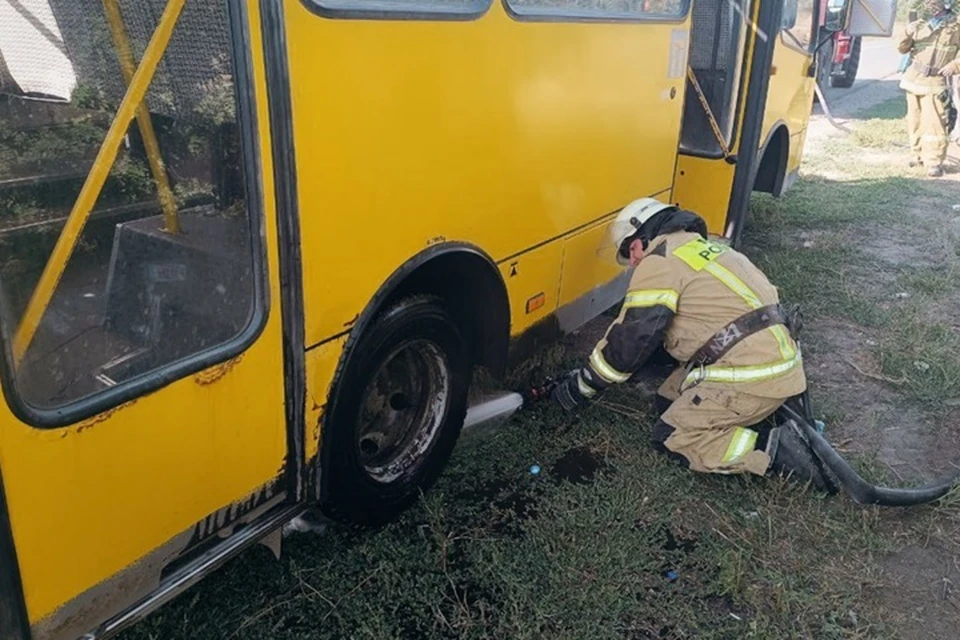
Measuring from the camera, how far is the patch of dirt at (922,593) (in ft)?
8.80

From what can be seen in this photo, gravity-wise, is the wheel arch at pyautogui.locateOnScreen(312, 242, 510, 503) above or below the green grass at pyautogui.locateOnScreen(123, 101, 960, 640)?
above

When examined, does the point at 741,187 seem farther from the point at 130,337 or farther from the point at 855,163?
the point at 855,163

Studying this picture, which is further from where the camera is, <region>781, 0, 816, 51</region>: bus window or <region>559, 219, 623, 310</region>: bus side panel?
<region>781, 0, 816, 51</region>: bus window

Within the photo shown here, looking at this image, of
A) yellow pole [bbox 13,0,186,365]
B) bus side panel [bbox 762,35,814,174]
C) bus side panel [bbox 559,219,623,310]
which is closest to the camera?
yellow pole [bbox 13,0,186,365]

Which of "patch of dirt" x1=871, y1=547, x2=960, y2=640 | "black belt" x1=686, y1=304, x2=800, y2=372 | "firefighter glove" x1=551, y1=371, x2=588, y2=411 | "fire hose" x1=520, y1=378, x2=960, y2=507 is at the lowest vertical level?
"patch of dirt" x1=871, y1=547, x2=960, y2=640

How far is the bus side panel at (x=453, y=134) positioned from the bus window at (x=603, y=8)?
0.17ft

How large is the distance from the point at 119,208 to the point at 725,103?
13.5 feet

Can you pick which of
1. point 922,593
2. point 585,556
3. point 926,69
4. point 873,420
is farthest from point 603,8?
point 926,69

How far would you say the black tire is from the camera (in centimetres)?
1600

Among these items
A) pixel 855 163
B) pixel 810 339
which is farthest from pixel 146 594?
pixel 855 163

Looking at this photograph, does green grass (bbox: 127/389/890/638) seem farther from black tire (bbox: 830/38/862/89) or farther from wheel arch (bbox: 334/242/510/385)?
black tire (bbox: 830/38/862/89)

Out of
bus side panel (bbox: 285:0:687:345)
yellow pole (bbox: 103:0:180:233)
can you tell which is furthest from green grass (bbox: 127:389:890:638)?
yellow pole (bbox: 103:0:180:233)

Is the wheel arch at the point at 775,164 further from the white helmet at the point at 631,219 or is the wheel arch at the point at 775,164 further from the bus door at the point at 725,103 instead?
the white helmet at the point at 631,219

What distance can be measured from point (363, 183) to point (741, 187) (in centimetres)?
356
